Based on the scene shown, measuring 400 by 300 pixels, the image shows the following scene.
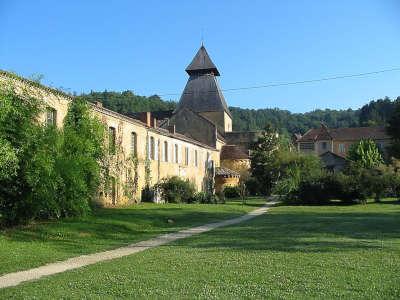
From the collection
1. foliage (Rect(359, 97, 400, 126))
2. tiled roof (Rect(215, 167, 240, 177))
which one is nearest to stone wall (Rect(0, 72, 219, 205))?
tiled roof (Rect(215, 167, 240, 177))

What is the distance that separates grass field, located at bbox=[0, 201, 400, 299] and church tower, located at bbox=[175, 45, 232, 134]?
202 feet

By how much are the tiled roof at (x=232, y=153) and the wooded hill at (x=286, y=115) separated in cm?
2035

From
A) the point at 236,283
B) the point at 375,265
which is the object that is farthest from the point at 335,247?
the point at 236,283

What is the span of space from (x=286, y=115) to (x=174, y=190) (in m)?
133

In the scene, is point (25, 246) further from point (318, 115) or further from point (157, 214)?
point (318, 115)

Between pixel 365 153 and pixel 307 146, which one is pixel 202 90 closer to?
pixel 365 153

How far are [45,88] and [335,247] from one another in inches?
583

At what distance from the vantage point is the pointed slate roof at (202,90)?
77562mm

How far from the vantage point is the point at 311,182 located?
42562mm

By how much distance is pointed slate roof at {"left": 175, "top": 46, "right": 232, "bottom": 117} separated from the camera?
3054 inches

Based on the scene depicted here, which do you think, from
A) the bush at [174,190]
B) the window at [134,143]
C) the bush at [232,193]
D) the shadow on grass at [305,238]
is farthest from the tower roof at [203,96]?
the shadow on grass at [305,238]

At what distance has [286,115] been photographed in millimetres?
167000

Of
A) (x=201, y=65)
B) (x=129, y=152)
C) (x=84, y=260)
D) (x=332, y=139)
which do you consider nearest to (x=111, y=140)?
(x=129, y=152)

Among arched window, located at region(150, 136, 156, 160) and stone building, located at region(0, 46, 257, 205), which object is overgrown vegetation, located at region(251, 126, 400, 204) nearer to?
stone building, located at region(0, 46, 257, 205)
